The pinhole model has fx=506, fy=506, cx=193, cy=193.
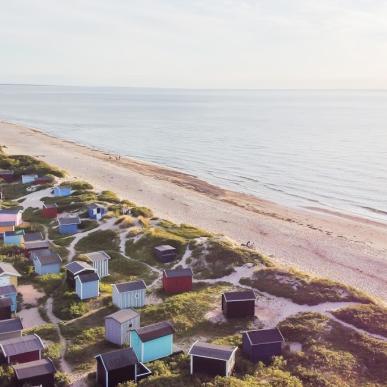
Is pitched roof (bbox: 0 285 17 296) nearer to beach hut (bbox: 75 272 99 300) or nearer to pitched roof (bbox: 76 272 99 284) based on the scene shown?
beach hut (bbox: 75 272 99 300)

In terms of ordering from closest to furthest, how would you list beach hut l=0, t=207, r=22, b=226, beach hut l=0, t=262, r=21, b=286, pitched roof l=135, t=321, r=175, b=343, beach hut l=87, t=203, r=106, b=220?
1. pitched roof l=135, t=321, r=175, b=343
2. beach hut l=0, t=262, r=21, b=286
3. beach hut l=0, t=207, r=22, b=226
4. beach hut l=87, t=203, r=106, b=220

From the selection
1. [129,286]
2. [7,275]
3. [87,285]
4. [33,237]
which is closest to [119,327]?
[129,286]

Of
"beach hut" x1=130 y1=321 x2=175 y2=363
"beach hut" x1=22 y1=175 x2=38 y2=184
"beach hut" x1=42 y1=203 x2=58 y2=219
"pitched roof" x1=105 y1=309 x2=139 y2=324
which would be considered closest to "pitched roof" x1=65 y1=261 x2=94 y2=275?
"pitched roof" x1=105 y1=309 x2=139 y2=324

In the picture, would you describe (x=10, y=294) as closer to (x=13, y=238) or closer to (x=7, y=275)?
(x=7, y=275)

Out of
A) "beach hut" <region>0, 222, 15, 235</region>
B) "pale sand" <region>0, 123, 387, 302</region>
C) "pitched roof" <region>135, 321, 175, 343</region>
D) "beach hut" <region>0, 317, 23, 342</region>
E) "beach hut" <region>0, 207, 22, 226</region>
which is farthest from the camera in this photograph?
"beach hut" <region>0, 207, 22, 226</region>

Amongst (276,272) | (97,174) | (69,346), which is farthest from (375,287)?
(97,174)

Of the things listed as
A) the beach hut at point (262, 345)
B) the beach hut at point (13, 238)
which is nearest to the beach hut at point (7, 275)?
the beach hut at point (13, 238)
